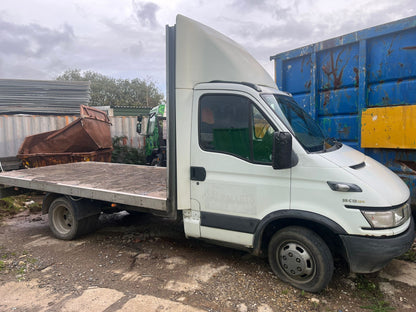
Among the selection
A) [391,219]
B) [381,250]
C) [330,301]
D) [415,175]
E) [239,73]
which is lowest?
[330,301]

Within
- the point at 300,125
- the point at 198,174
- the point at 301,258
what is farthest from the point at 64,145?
the point at 301,258

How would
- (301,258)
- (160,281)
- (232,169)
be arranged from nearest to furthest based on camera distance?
1. (301,258)
2. (232,169)
3. (160,281)

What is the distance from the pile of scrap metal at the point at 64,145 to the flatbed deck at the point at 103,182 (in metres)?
1.73

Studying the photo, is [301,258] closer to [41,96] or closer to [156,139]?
[156,139]

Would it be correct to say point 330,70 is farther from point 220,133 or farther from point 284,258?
point 284,258

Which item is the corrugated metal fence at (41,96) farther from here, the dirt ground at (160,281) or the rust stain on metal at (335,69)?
the rust stain on metal at (335,69)

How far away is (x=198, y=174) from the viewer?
3.61 metres

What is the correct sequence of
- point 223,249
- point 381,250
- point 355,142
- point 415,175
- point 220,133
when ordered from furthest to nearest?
point 355,142
point 223,249
point 415,175
point 220,133
point 381,250

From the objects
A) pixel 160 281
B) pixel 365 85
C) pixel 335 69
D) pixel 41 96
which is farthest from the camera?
pixel 41 96

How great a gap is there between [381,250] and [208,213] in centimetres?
177

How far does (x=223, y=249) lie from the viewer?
4.37 metres

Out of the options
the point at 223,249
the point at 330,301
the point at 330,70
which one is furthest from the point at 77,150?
the point at 330,301

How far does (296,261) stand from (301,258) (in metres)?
Answer: 0.08

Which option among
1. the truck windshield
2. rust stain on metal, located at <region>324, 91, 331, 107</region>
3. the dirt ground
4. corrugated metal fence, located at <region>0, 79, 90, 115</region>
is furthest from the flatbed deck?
corrugated metal fence, located at <region>0, 79, 90, 115</region>
